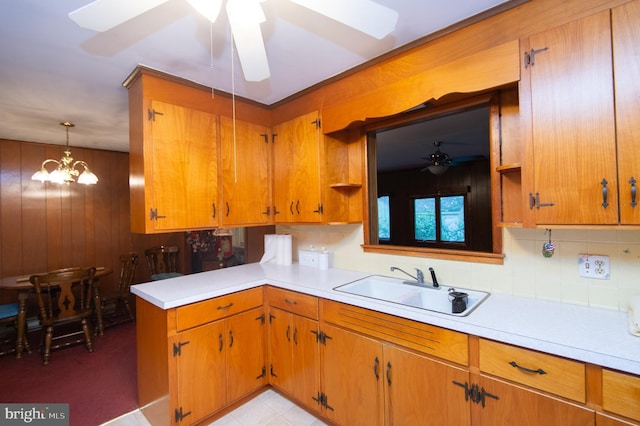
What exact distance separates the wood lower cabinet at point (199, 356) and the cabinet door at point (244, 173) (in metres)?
0.69

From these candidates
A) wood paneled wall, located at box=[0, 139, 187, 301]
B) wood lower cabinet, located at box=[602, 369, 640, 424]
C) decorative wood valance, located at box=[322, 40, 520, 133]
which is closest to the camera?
wood lower cabinet, located at box=[602, 369, 640, 424]

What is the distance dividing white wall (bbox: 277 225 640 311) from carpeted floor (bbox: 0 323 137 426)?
239 centimetres

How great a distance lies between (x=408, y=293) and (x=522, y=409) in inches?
32.7

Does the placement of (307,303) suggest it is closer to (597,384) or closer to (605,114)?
(597,384)

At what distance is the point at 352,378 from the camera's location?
5.51 feet

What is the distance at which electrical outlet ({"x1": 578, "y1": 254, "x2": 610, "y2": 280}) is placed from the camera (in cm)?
138

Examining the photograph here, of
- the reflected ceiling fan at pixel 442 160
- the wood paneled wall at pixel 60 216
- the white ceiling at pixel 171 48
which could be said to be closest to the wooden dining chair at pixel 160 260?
the wood paneled wall at pixel 60 216

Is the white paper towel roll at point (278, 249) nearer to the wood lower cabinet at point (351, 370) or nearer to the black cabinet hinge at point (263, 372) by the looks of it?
the wood lower cabinet at point (351, 370)

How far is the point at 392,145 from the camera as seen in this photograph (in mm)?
3670

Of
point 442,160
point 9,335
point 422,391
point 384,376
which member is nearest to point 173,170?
point 384,376

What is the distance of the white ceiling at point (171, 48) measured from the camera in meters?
1.44

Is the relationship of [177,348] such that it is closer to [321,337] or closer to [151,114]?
[321,337]

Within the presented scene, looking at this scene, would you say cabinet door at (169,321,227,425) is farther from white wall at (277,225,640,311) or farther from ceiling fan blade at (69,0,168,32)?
ceiling fan blade at (69,0,168,32)

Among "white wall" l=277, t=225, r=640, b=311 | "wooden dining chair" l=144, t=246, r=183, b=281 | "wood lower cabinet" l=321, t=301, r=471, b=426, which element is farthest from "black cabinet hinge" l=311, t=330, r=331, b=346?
"wooden dining chair" l=144, t=246, r=183, b=281
